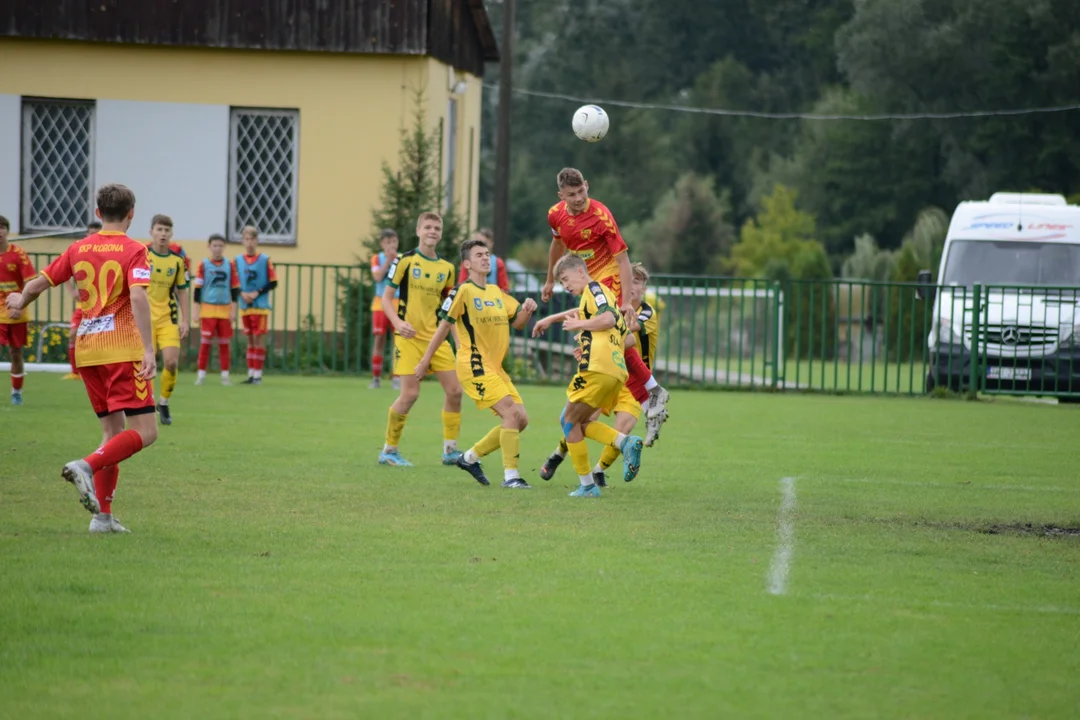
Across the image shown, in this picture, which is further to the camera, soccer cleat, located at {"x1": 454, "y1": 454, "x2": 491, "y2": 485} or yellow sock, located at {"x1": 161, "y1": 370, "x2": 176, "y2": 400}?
yellow sock, located at {"x1": 161, "y1": 370, "x2": 176, "y2": 400}

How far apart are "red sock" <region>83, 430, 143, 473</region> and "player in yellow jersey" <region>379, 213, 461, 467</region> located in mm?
4003

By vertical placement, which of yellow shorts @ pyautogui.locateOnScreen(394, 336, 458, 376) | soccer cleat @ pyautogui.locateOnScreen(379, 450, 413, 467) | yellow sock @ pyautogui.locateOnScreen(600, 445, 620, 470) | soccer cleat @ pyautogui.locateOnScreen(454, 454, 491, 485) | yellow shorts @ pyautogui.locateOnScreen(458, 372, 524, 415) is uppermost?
yellow shorts @ pyautogui.locateOnScreen(394, 336, 458, 376)

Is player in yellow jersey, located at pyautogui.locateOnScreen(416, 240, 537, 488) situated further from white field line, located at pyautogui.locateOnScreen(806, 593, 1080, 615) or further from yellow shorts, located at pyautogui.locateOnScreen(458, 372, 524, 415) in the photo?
white field line, located at pyautogui.locateOnScreen(806, 593, 1080, 615)

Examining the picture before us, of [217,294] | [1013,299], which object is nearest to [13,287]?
[217,294]

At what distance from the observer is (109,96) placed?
27.1 metres

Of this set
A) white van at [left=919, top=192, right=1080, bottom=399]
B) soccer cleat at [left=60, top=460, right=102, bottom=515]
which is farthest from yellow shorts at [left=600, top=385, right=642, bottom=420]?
white van at [left=919, top=192, right=1080, bottom=399]

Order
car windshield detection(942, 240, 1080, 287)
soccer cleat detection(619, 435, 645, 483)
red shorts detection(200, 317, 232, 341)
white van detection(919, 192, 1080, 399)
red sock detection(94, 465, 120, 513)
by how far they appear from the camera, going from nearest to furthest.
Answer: red sock detection(94, 465, 120, 513) → soccer cleat detection(619, 435, 645, 483) → red shorts detection(200, 317, 232, 341) → white van detection(919, 192, 1080, 399) → car windshield detection(942, 240, 1080, 287)

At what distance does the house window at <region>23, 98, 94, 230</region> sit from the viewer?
27344mm

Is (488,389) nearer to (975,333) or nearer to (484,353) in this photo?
(484,353)

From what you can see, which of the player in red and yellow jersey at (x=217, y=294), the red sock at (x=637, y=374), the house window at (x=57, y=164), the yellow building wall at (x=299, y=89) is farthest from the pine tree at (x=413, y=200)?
the red sock at (x=637, y=374)

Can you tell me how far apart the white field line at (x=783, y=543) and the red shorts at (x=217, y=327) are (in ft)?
37.4

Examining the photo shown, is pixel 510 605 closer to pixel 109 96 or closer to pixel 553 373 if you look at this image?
pixel 553 373

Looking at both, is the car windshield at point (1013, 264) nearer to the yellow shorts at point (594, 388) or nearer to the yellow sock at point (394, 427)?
the yellow sock at point (394, 427)

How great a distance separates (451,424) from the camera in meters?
12.5
